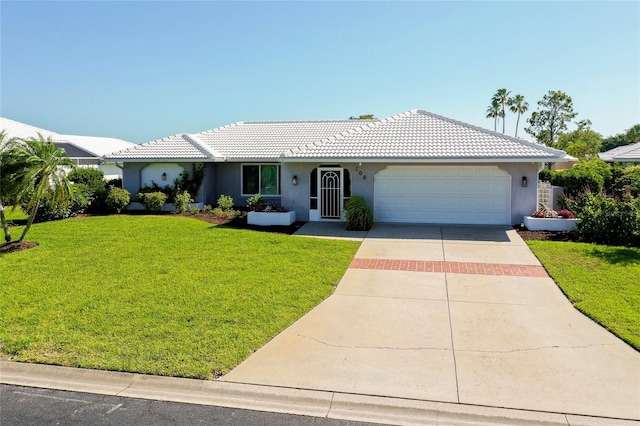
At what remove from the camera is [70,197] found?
13977 mm

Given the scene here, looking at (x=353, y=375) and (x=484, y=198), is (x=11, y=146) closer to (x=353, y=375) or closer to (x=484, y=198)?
(x=353, y=375)

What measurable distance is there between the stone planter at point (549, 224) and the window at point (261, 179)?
1125 centimetres

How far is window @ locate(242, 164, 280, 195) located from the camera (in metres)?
A: 22.2

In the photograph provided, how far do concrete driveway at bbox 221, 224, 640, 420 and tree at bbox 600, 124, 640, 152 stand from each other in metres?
68.2

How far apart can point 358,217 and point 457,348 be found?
9834 millimetres

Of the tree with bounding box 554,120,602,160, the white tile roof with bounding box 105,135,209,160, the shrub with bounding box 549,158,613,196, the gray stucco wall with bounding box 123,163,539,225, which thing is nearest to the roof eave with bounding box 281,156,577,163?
the gray stucco wall with bounding box 123,163,539,225

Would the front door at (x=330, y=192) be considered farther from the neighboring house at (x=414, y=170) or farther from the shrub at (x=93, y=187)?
the shrub at (x=93, y=187)

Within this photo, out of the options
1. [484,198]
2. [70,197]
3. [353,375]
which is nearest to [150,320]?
[353,375]

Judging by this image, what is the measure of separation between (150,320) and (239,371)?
2395 millimetres

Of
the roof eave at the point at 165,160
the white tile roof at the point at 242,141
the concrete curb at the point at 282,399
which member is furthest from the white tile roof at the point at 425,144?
the concrete curb at the point at 282,399

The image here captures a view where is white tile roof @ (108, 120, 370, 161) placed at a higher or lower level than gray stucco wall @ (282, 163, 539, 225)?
higher

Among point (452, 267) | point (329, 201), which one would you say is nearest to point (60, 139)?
point (329, 201)

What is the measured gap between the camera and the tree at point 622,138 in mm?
65812

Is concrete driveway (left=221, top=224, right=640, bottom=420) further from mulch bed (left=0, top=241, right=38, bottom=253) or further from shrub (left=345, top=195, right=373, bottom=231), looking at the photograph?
mulch bed (left=0, top=241, right=38, bottom=253)
